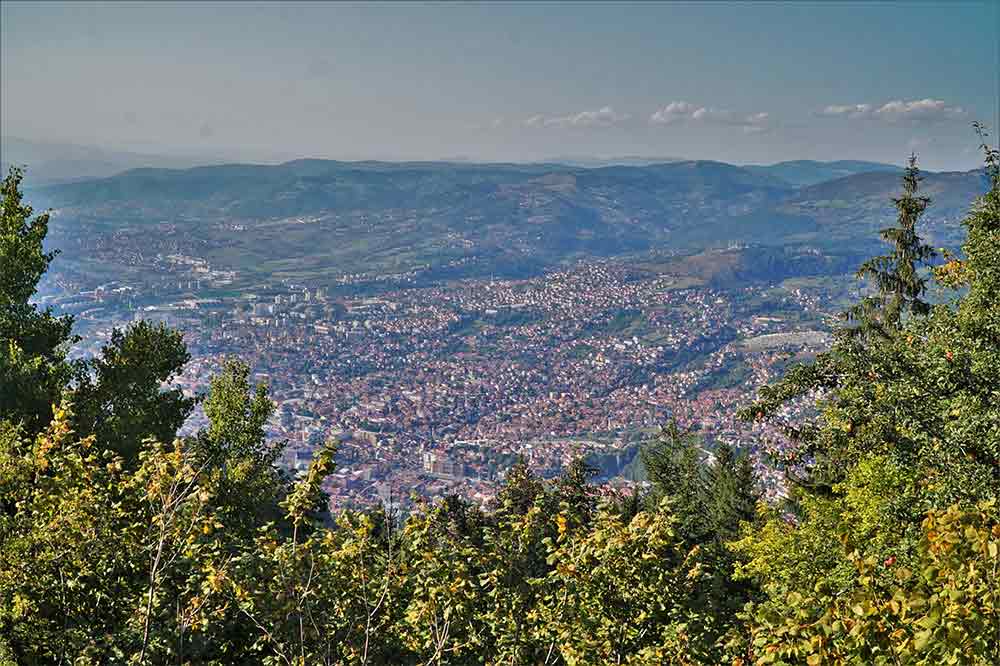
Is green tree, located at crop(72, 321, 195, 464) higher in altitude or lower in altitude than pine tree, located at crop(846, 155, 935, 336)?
lower

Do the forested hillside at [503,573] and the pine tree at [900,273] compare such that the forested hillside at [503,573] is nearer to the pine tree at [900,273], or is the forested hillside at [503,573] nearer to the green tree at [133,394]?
the green tree at [133,394]

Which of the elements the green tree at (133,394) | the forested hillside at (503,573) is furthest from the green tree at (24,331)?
the forested hillside at (503,573)

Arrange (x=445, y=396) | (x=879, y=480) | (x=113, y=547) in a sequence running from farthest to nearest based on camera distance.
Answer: (x=445, y=396)
(x=879, y=480)
(x=113, y=547)

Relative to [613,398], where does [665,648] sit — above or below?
above

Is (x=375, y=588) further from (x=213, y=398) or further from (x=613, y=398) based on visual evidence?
(x=613, y=398)

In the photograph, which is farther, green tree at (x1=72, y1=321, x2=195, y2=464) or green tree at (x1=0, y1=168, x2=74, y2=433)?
green tree at (x1=72, y1=321, x2=195, y2=464)

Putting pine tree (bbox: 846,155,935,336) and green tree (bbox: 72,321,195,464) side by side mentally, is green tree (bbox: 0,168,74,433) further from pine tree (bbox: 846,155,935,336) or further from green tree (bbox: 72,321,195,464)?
pine tree (bbox: 846,155,935,336)

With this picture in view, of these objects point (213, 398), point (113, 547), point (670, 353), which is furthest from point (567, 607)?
point (670, 353)

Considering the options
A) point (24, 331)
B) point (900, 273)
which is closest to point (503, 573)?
point (24, 331)

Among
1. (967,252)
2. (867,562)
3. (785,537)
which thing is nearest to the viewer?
(867,562)

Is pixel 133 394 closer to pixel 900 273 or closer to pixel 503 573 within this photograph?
pixel 503 573

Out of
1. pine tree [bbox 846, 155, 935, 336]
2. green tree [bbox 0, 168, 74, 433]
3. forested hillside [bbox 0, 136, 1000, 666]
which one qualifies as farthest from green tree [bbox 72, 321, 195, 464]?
pine tree [bbox 846, 155, 935, 336]
